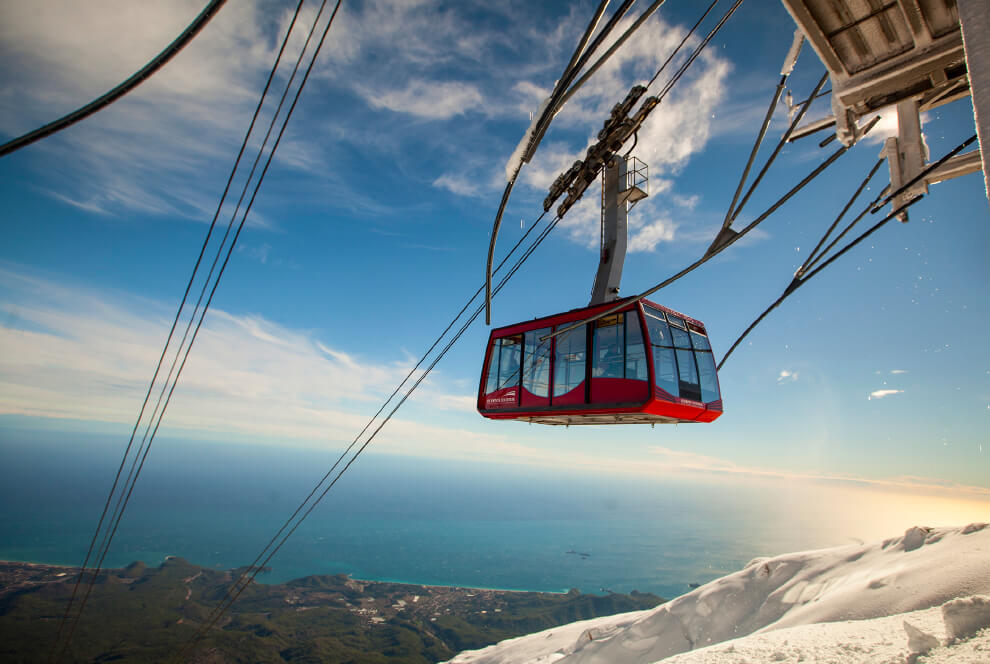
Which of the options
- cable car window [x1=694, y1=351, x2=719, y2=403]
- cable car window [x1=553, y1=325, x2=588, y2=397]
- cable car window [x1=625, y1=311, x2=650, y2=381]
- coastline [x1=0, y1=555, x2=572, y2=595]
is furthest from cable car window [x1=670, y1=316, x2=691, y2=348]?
coastline [x1=0, y1=555, x2=572, y2=595]

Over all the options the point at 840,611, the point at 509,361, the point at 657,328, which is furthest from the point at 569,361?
the point at 840,611

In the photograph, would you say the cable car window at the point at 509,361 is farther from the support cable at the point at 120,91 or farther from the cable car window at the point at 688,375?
the support cable at the point at 120,91

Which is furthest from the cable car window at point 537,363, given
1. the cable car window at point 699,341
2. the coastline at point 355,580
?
the coastline at point 355,580

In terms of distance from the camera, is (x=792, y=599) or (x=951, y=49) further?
(x=792, y=599)

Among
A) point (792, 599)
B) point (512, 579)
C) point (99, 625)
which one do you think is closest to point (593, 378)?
point (792, 599)

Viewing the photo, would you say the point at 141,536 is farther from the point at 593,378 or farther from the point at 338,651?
the point at 593,378

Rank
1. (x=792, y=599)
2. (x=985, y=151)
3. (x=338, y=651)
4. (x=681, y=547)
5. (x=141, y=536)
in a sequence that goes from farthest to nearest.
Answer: (x=681, y=547)
(x=141, y=536)
(x=338, y=651)
(x=792, y=599)
(x=985, y=151)
